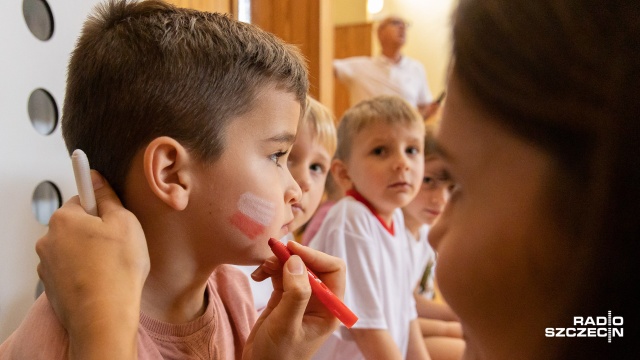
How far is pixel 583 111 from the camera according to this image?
338mm

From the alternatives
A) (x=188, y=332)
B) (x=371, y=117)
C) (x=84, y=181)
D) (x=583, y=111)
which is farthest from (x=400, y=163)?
(x=583, y=111)

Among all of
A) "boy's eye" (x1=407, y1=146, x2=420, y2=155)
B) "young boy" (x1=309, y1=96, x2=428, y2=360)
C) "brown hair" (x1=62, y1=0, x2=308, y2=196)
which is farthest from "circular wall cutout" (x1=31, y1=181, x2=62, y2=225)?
"boy's eye" (x1=407, y1=146, x2=420, y2=155)

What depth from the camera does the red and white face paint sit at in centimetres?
69

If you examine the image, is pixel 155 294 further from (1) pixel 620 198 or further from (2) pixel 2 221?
(1) pixel 620 198

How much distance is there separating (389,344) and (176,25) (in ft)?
2.48

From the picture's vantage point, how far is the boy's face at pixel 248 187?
26.8 inches

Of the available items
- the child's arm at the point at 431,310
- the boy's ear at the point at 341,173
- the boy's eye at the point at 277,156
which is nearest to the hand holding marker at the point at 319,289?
the boy's eye at the point at 277,156

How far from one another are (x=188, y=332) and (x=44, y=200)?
1.00 ft

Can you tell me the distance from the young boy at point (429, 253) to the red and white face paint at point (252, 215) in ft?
2.77

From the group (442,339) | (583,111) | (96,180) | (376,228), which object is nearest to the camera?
(583,111)

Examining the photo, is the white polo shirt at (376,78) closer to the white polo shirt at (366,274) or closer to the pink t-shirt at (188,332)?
the white polo shirt at (366,274)

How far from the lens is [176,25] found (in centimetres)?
68

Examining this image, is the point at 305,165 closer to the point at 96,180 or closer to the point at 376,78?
the point at 96,180

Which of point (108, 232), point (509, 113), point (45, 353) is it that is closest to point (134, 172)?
point (108, 232)
